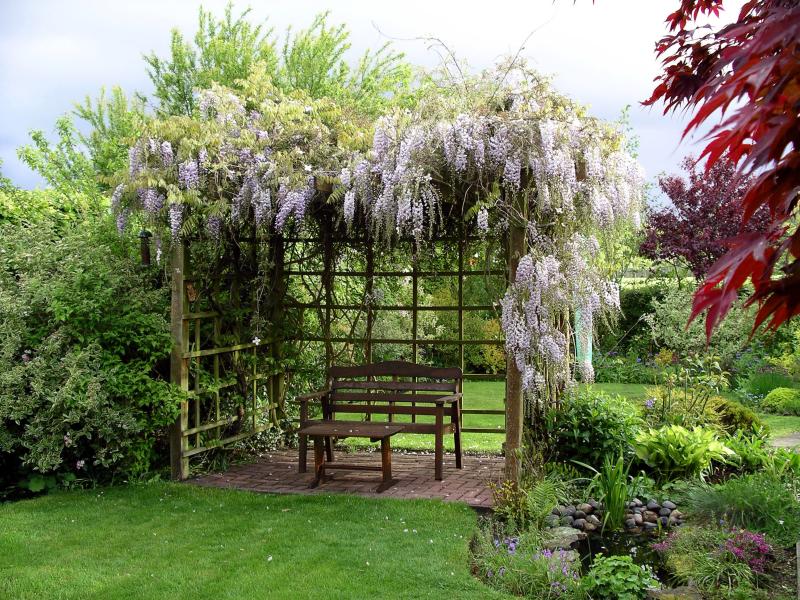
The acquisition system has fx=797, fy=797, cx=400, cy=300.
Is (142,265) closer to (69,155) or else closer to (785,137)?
(785,137)

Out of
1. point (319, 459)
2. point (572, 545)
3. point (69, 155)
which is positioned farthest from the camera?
point (69, 155)

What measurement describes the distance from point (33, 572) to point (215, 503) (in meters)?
1.36

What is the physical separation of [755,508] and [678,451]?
93 centimetres

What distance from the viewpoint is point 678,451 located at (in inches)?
221

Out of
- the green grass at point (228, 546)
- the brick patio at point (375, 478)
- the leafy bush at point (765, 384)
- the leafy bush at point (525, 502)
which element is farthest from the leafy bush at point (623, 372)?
the green grass at point (228, 546)

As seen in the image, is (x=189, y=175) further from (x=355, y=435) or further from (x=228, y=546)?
(x=228, y=546)

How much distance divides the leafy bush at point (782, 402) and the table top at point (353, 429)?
5791 millimetres

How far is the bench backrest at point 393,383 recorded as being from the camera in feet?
20.8

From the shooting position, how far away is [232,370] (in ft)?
21.7

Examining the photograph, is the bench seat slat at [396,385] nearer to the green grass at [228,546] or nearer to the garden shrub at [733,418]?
the green grass at [228,546]

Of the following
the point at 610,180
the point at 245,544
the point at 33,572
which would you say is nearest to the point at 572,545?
the point at 245,544

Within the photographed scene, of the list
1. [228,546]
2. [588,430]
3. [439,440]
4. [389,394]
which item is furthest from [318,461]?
[588,430]

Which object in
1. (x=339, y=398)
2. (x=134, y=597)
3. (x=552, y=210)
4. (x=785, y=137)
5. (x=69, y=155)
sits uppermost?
(x=69, y=155)

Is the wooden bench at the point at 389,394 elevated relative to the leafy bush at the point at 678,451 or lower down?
elevated
